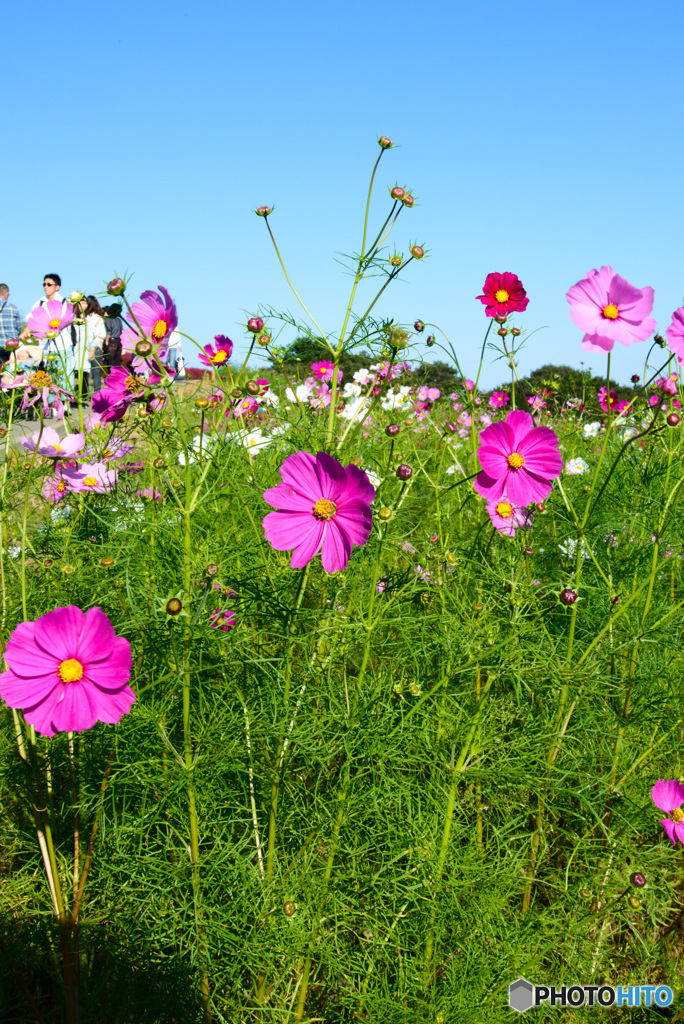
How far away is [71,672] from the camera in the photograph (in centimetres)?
100

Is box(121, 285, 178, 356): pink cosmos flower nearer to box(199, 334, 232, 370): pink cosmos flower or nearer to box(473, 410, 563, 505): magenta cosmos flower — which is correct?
box(199, 334, 232, 370): pink cosmos flower

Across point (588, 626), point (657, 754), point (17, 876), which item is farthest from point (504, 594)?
point (17, 876)

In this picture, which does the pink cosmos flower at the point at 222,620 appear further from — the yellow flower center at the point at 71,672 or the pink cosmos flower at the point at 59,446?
the pink cosmos flower at the point at 59,446

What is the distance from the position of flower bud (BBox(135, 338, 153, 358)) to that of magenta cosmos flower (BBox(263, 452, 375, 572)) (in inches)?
10.3

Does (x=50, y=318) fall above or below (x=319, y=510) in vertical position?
above

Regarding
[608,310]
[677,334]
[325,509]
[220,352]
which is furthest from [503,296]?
[325,509]

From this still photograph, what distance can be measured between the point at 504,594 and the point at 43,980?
1257mm

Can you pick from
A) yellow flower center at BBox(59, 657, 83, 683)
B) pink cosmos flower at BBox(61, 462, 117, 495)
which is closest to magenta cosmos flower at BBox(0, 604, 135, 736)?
yellow flower center at BBox(59, 657, 83, 683)

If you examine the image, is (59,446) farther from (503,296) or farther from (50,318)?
(503,296)

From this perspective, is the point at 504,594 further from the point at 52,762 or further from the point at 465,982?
the point at 52,762

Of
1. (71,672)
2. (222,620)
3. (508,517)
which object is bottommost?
(71,672)

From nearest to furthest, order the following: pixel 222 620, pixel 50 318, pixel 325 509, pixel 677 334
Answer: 1. pixel 325 509
2. pixel 222 620
3. pixel 677 334
4. pixel 50 318

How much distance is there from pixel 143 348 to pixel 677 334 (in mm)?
1138

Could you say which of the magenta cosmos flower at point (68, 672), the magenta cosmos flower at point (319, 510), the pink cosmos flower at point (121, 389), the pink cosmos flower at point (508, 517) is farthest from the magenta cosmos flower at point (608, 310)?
the magenta cosmos flower at point (68, 672)
